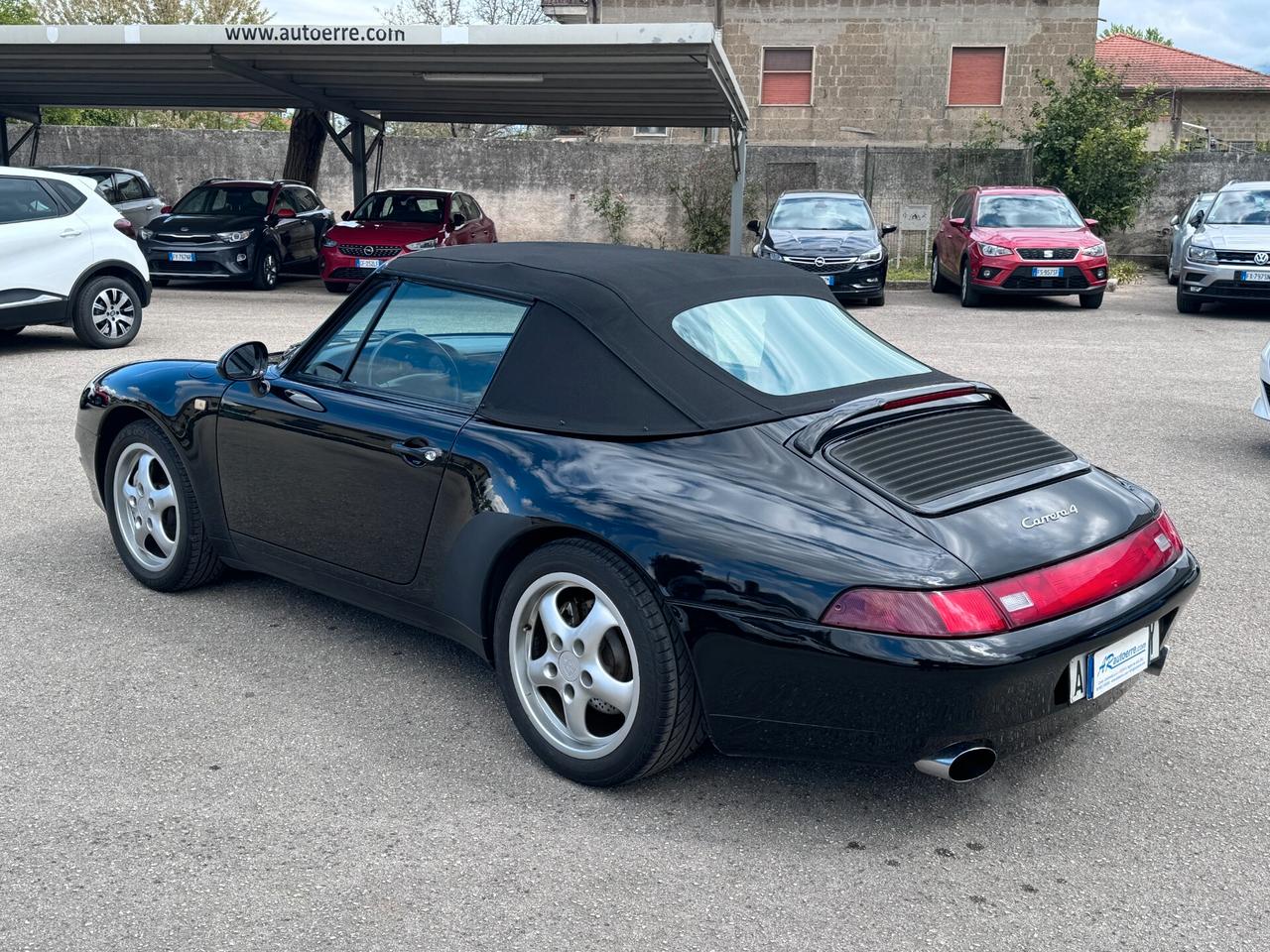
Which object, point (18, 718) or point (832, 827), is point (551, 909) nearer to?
point (832, 827)

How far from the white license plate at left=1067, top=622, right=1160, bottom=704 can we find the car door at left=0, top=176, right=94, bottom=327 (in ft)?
33.6

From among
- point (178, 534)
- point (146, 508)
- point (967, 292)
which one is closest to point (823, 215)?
point (967, 292)

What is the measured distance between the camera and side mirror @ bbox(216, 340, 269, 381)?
14.9ft

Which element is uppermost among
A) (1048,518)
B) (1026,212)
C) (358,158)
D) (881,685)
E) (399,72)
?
(399,72)

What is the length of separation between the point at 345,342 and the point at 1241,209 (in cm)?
1489

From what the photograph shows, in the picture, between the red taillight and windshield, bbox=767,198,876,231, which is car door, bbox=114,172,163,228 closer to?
windshield, bbox=767,198,876,231

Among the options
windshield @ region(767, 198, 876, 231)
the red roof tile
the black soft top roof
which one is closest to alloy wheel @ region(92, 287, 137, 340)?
the black soft top roof

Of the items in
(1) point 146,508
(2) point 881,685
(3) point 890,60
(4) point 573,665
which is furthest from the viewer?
(3) point 890,60

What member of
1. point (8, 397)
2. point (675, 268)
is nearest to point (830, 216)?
point (8, 397)

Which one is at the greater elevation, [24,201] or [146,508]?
[24,201]

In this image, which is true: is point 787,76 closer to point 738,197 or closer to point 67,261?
point 738,197

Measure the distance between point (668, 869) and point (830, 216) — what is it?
52.1 ft

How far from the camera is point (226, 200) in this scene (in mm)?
19016

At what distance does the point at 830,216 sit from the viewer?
17984mm
